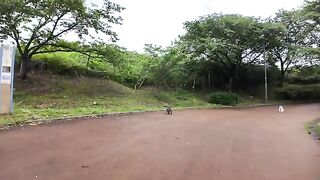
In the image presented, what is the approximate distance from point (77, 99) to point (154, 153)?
10752 millimetres

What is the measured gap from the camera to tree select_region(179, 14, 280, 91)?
91.2 ft

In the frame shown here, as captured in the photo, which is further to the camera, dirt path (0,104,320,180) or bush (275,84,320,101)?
bush (275,84,320,101)

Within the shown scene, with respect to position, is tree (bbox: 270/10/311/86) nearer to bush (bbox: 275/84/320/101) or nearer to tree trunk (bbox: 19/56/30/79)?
bush (bbox: 275/84/320/101)

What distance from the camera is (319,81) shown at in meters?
37.0

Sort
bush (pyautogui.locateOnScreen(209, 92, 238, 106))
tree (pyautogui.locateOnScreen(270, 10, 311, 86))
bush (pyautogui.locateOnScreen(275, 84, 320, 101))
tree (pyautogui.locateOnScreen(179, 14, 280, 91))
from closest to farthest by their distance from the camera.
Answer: bush (pyautogui.locateOnScreen(209, 92, 238, 106)) → tree (pyautogui.locateOnScreen(179, 14, 280, 91)) → tree (pyautogui.locateOnScreen(270, 10, 311, 86)) → bush (pyautogui.locateOnScreen(275, 84, 320, 101))

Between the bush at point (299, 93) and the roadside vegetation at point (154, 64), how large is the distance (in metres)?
0.09

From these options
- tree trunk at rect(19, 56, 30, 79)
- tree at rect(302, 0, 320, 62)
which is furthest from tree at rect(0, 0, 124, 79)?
tree at rect(302, 0, 320, 62)

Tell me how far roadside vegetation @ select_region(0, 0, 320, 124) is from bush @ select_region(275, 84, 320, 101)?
0.09 metres

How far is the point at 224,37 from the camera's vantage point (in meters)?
28.3

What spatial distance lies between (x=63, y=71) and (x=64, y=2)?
5.86m

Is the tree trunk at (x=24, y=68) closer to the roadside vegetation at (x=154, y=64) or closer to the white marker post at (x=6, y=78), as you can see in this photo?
the roadside vegetation at (x=154, y=64)

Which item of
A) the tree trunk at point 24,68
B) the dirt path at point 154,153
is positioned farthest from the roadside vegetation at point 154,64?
the dirt path at point 154,153

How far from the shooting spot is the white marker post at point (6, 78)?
13.2m

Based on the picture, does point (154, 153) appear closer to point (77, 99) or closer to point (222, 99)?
point (77, 99)
